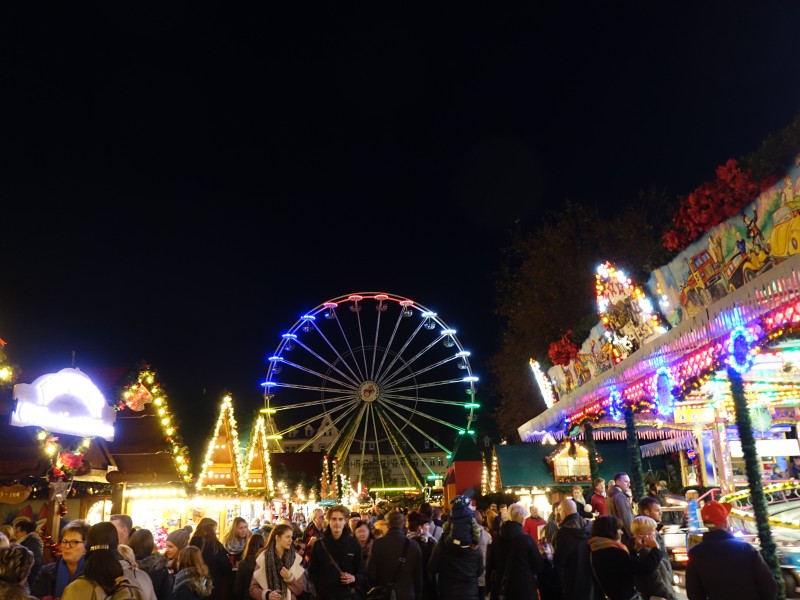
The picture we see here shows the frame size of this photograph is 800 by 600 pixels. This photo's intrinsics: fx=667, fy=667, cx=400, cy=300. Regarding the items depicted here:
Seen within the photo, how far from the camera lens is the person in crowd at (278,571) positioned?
19.3 feet

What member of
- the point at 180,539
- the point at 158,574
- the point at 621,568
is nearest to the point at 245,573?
the point at 180,539

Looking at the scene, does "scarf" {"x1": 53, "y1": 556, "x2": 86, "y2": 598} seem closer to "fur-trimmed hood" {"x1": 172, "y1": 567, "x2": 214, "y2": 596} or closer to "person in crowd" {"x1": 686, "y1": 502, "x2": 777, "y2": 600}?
"fur-trimmed hood" {"x1": 172, "y1": 567, "x2": 214, "y2": 596}

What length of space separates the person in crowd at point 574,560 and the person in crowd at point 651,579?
25.9 inches

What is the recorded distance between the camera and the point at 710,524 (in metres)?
4.68

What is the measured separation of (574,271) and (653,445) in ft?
24.5

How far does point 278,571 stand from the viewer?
234 inches

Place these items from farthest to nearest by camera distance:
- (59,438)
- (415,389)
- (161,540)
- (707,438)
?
(415,389)
(707,438)
(161,540)
(59,438)

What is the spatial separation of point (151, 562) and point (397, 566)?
2.26 meters

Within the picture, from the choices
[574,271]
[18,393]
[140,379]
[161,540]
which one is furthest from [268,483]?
[574,271]

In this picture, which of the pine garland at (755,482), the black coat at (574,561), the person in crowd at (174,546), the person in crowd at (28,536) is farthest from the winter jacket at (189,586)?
the pine garland at (755,482)

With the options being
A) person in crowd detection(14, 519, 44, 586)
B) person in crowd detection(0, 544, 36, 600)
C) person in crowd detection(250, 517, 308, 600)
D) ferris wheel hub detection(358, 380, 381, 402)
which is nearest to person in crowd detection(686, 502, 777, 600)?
person in crowd detection(250, 517, 308, 600)

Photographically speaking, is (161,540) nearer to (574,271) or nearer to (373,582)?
(373,582)

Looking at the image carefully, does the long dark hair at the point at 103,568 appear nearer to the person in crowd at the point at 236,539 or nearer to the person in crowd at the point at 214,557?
the person in crowd at the point at 214,557

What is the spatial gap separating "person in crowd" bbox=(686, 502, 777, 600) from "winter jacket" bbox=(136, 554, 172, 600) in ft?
13.0
